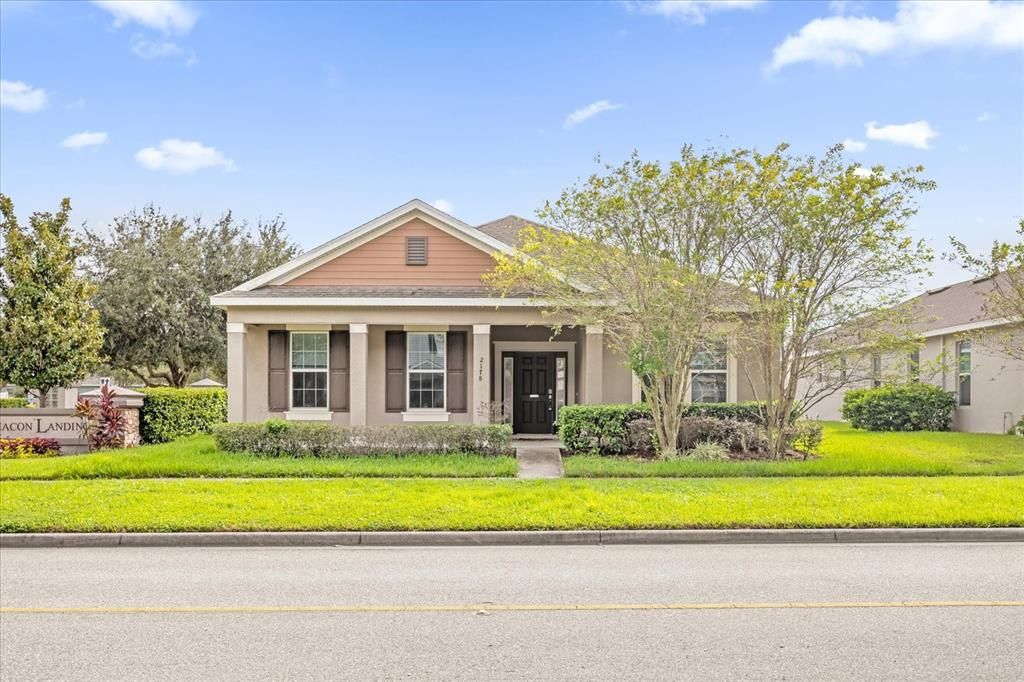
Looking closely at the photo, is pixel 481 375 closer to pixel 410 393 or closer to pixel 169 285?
pixel 410 393

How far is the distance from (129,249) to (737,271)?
23103mm

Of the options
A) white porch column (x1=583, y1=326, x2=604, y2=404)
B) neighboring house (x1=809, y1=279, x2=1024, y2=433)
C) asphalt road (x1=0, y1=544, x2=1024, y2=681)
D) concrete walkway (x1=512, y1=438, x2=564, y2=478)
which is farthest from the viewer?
neighboring house (x1=809, y1=279, x2=1024, y2=433)

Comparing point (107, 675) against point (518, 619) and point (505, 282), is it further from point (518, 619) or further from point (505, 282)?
point (505, 282)

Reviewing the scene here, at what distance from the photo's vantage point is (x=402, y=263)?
20.7 meters

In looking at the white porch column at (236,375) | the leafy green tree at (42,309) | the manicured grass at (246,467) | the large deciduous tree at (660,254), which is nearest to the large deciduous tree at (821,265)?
the large deciduous tree at (660,254)

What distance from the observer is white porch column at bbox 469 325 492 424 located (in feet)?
63.6

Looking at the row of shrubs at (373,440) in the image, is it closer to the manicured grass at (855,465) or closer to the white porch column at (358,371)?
the manicured grass at (855,465)

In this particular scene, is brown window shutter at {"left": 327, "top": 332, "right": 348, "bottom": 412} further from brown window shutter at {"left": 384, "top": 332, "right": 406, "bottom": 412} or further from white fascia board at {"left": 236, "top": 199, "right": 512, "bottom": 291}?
white fascia board at {"left": 236, "top": 199, "right": 512, "bottom": 291}

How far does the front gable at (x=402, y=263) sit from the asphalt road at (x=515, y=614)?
1190 centimetres

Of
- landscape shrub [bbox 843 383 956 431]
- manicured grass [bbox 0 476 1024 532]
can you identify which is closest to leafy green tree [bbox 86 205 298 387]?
manicured grass [bbox 0 476 1024 532]

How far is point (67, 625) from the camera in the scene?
6.25 metres

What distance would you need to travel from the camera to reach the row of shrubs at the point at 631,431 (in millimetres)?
17109

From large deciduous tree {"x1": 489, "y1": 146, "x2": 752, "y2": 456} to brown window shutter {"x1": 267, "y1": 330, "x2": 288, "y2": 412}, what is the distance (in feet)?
24.3

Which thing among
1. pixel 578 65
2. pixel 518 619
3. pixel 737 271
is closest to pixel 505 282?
pixel 737 271
